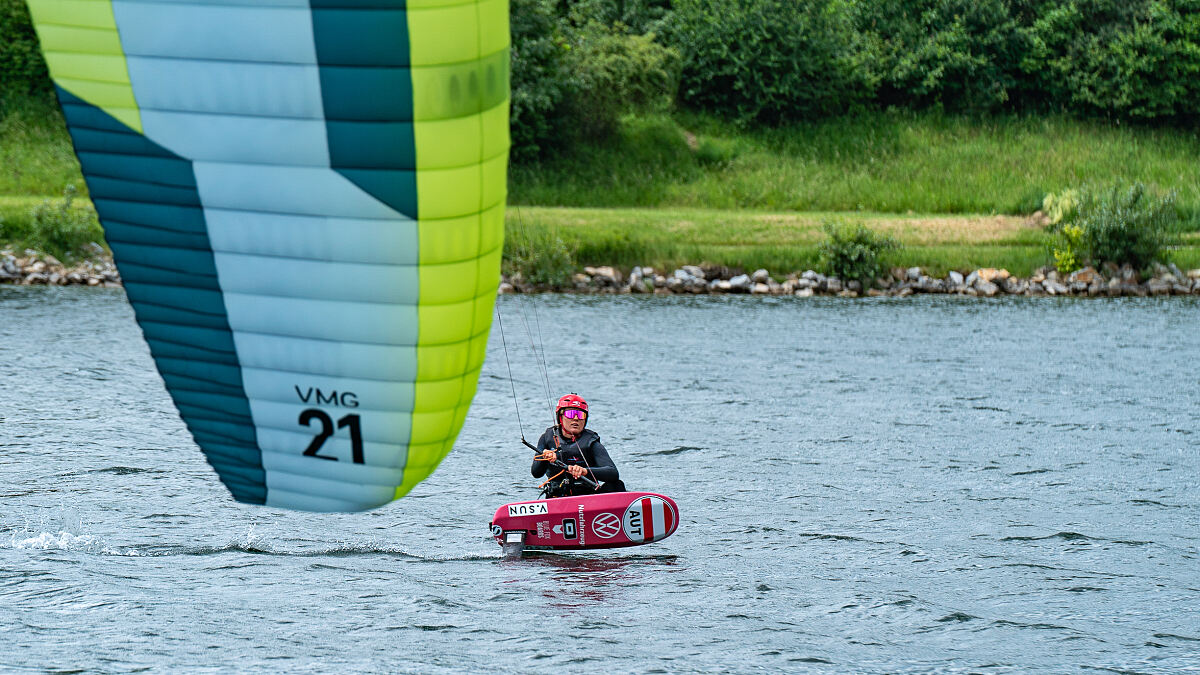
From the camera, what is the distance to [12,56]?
56375 millimetres

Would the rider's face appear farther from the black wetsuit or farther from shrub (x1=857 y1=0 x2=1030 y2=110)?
shrub (x1=857 y1=0 x2=1030 y2=110)

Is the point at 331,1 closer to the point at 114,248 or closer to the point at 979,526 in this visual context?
the point at 114,248

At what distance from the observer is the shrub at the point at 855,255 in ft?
146

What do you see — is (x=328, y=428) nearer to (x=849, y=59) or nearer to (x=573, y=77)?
(x=573, y=77)

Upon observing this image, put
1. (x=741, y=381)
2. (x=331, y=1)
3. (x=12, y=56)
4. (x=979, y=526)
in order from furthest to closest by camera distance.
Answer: (x=12, y=56) < (x=741, y=381) < (x=979, y=526) < (x=331, y=1)

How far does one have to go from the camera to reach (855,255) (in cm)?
4444

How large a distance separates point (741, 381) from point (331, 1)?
24083 millimetres

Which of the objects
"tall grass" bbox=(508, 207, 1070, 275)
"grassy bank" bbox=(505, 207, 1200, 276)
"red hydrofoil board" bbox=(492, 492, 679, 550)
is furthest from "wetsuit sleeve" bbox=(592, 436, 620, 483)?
"tall grass" bbox=(508, 207, 1070, 275)

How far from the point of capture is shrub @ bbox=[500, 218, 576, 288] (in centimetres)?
4409

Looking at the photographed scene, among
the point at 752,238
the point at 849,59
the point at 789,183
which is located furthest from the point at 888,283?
the point at 849,59

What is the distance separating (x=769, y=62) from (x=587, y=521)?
49.0 meters

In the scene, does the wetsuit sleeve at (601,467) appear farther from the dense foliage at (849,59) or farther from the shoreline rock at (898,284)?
the dense foliage at (849,59)

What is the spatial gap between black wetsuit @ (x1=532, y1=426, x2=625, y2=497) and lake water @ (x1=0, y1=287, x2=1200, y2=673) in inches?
36.5

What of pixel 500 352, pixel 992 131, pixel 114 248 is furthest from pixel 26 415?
pixel 992 131
